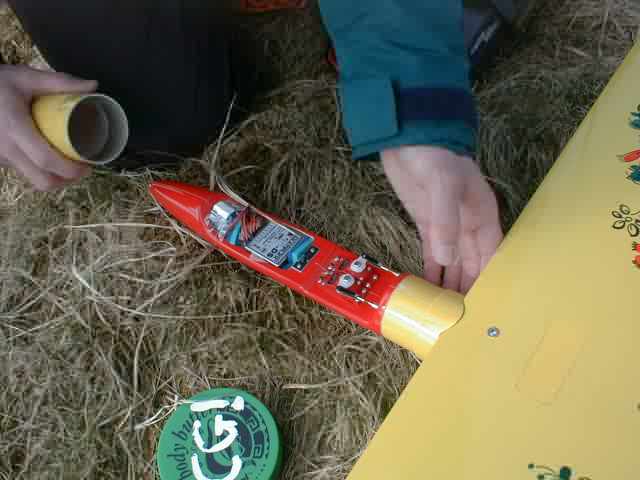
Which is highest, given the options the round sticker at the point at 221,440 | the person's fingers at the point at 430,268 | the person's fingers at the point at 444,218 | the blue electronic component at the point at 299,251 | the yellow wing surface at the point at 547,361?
the person's fingers at the point at 444,218

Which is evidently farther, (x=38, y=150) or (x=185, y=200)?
(x=185, y=200)

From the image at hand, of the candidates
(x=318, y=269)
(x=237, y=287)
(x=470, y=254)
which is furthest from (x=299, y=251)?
(x=470, y=254)

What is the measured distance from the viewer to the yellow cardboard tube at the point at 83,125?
887 millimetres

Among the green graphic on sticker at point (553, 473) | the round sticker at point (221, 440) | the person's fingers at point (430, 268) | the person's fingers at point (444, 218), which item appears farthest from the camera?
the person's fingers at point (430, 268)

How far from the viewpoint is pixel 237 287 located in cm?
104

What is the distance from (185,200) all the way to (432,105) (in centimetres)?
47

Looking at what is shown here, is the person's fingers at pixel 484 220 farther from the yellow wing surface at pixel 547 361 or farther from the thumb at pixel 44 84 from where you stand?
the thumb at pixel 44 84

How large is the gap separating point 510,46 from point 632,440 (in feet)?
3.09

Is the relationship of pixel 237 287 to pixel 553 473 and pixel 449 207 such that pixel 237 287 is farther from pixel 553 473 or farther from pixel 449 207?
pixel 553 473

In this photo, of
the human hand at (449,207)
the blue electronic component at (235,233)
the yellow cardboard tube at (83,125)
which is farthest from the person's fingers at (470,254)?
the yellow cardboard tube at (83,125)

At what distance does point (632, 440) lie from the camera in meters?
0.61

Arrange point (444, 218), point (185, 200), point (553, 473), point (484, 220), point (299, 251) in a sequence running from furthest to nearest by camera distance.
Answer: point (185, 200) < point (299, 251) < point (484, 220) < point (444, 218) < point (553, 473)

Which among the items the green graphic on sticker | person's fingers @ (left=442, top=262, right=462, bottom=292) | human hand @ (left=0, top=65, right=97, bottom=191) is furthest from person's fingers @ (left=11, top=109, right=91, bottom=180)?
the green graphic on sticker

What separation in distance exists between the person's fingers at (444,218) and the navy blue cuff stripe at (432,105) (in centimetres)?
10
